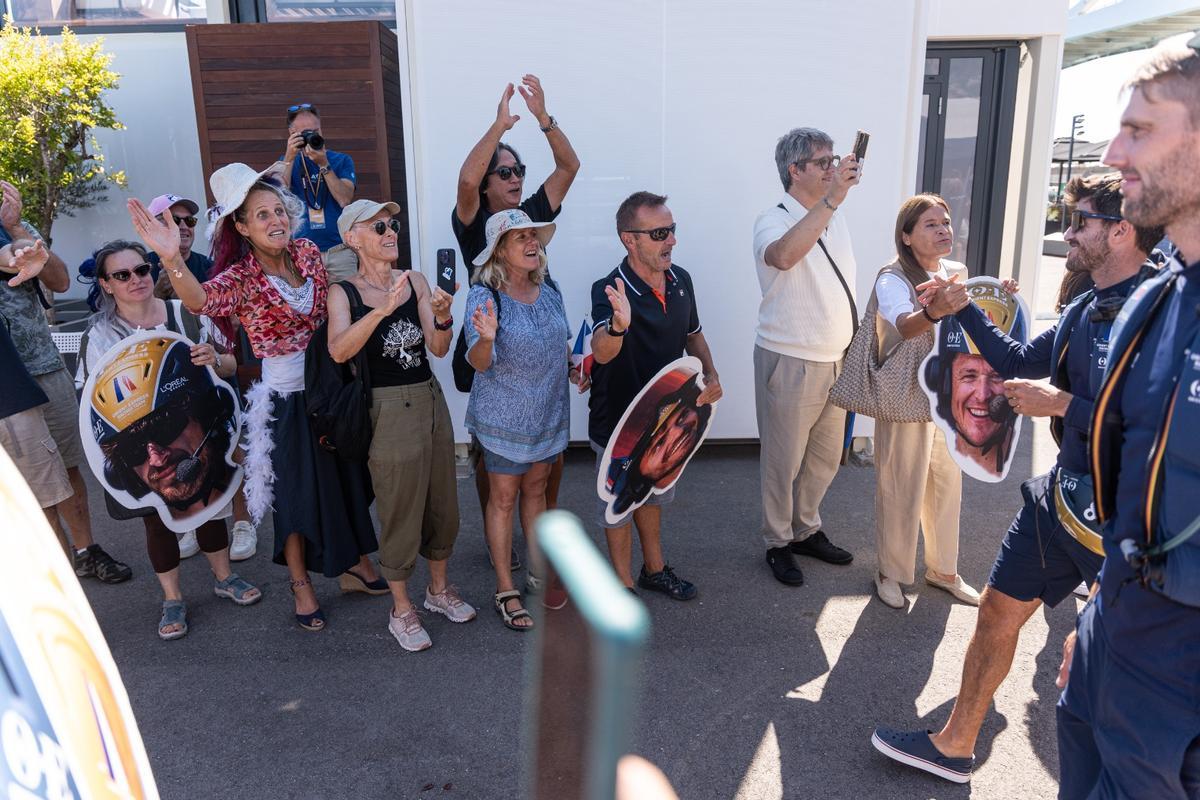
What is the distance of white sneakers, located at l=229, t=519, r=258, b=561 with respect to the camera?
452 cm

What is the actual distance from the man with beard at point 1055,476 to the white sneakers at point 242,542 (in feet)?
10.7

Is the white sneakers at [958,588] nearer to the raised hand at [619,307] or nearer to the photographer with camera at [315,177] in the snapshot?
the raised hand at [619,307]

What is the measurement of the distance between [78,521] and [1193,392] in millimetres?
4516

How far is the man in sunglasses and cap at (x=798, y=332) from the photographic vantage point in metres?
3.90

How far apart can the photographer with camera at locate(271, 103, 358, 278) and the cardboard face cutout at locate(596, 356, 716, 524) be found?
2090 mm

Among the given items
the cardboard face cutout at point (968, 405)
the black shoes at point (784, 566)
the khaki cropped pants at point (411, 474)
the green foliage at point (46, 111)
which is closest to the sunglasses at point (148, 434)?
the khaki cropped pants at point (411, 474)

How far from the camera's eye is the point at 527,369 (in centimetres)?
358

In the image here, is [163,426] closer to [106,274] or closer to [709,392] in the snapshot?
[106,274]

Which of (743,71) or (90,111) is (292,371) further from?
(90,111)

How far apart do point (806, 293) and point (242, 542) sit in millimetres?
3143

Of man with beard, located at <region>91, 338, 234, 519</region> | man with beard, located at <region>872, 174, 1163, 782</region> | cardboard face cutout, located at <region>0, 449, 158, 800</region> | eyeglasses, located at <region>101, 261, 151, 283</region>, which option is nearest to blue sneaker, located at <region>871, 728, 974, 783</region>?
man with beard, located at <region>872, 174, 1163, 782</region>

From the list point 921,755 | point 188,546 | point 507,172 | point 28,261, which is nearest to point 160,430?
point 28,261

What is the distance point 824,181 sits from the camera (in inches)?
154

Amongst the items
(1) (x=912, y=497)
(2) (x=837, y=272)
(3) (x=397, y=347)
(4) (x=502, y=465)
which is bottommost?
(1) (x=912, y=497)
